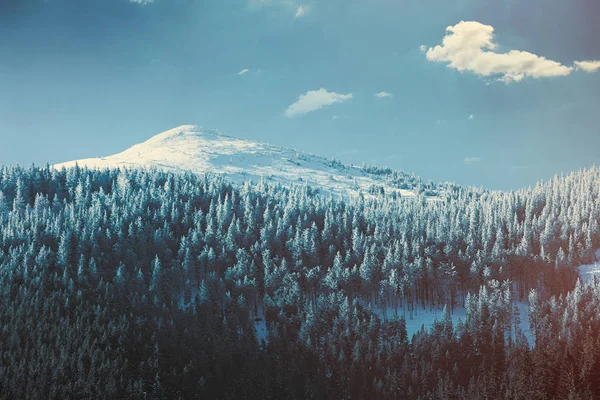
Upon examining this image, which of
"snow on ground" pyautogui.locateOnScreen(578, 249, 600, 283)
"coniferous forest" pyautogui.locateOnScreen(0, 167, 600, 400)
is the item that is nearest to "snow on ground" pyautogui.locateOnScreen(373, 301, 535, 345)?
"coniferous forest" pyautogui.locateOnScreen(0, 167, 600, 400)

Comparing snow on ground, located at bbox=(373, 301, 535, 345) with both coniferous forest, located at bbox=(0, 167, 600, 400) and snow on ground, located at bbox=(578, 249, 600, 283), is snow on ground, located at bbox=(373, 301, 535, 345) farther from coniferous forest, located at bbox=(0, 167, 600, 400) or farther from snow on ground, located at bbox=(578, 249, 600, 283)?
snow on ground, located at bbox=(578, 249, 600, 283)

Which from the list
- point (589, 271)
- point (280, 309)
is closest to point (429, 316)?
point (280, 309)

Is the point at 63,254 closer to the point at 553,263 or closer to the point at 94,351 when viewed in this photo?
the point at 94,351

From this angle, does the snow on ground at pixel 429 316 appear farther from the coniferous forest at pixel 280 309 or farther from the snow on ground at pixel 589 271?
the snow on ground at pixel 589 271

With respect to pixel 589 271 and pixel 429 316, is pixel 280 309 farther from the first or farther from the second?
pixel 589 271

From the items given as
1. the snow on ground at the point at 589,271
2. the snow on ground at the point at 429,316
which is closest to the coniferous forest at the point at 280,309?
the snow on ground at the point at 429,316

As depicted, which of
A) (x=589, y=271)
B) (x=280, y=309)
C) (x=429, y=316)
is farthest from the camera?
(x=589, y=271)
